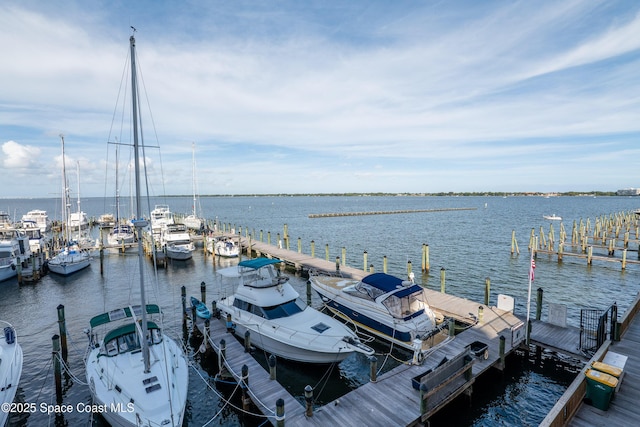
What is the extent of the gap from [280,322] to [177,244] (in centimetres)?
2706

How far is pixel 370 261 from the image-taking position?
36.6 metres

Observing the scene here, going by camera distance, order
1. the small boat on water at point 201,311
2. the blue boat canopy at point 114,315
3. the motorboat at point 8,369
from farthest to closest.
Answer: the small boat on water at point 201,311 < the blue boat canopy at point 114,315 < the motorboat at point 8,369

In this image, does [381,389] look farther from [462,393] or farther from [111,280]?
[111,280]

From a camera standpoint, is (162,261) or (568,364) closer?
(568,364)

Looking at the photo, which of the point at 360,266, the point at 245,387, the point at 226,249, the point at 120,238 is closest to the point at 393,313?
the point at 245,387

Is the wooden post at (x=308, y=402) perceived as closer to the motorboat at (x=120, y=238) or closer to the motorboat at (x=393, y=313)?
the motorboat at (x=393, y=313)

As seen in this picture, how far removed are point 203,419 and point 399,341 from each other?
29.1ft

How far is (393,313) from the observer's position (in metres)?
15.4

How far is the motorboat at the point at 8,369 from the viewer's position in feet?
34.4

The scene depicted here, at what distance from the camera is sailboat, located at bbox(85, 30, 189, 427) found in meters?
9.51

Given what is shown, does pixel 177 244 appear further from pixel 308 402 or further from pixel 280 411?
pixel 280 411

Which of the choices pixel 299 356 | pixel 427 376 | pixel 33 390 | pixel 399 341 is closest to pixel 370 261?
pixel 399 341

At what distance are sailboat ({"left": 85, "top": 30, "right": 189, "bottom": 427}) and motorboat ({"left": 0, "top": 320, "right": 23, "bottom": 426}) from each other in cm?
220

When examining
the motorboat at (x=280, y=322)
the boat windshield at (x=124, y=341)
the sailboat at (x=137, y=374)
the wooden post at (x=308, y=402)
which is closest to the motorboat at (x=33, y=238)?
the motorboat at (x=280, y=322)
